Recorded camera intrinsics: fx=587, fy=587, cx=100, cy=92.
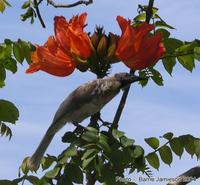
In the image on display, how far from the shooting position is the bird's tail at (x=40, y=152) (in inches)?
126

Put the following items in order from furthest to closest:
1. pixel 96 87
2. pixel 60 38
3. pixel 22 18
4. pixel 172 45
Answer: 1. pixel 22 18
2. pixel 172 45
3. pixel 96 87
4. pixel 60 38

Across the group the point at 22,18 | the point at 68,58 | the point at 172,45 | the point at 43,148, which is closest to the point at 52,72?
the point at 68,58

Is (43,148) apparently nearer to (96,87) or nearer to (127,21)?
(96,87)

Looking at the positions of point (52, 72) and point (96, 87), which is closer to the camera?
point (52, 72)

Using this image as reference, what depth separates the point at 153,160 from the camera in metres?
3.14

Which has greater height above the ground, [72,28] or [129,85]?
[72,28]

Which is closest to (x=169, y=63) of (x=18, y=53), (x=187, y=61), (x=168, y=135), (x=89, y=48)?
(x=187, y=61)

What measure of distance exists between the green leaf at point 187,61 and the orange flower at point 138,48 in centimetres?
69

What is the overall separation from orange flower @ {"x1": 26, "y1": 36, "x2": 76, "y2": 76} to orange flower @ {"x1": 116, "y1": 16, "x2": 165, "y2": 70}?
0.28m

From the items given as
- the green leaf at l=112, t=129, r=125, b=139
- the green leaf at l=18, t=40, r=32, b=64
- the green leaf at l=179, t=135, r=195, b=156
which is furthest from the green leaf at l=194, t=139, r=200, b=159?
the green leaf at l=18, t=40, r=32, b=64

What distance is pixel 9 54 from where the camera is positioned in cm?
367

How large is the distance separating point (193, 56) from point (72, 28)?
0.89 metres

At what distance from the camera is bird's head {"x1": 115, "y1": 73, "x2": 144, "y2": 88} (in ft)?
9.70

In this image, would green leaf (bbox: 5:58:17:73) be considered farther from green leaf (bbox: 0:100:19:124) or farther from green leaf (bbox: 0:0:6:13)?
green leaf (bbox: 0:0:6:13)
